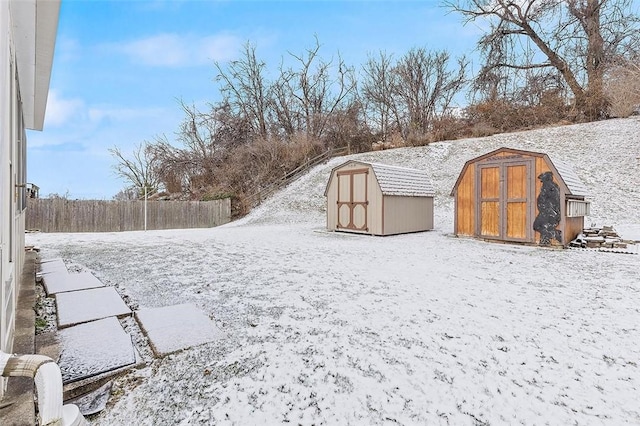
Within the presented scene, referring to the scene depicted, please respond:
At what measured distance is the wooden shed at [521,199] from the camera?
6.56m

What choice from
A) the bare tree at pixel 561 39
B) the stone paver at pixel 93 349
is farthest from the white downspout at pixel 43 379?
the bare tree at pixel 561 39

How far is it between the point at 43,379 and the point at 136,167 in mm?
22135

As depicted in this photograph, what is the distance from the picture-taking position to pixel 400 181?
9.46m

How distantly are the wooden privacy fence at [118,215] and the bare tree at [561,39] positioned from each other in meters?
17.4

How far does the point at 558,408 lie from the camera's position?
64.7 inches

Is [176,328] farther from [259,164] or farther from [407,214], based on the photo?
[259,164]

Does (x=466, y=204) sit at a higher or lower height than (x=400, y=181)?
lower

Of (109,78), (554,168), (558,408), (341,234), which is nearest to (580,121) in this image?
(554,168)

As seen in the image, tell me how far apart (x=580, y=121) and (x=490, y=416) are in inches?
800

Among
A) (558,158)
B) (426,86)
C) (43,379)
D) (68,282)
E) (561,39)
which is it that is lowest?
(68,282)

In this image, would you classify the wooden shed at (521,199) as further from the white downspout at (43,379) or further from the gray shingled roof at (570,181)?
the white downspout at (43,379)

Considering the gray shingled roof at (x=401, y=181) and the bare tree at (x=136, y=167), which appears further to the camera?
the bare tree at (x=136, y=167)

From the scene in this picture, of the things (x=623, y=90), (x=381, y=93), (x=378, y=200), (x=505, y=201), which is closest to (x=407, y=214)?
(x=378, y=200)

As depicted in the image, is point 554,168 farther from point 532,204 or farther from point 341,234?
point 341,234
